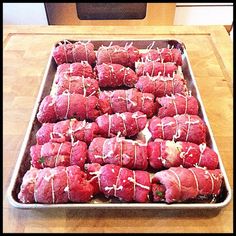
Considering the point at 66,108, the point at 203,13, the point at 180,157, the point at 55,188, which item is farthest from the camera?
the point at 203,13

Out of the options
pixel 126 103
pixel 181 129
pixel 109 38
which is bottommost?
pixel 181 129

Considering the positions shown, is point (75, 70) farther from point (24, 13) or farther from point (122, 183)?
point (24, 13)

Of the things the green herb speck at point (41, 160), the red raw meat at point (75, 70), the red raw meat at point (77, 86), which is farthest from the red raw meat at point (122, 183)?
the red raw meat at point (75, 70)

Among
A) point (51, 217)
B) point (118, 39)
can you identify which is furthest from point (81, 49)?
point (51, 217)

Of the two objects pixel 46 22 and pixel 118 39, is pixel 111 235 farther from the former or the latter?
pixel 46 22

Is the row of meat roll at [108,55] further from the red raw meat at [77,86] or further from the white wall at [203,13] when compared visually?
the white wall at [203,13]

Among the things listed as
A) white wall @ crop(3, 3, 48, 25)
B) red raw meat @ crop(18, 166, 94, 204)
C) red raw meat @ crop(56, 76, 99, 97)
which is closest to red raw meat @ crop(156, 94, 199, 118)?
red raw meat @ crop(56, 76, 99, 97)

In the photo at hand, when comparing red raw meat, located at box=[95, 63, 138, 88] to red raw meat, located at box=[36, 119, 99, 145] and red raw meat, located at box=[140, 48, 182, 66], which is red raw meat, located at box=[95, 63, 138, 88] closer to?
red raw meat, located at box=[140, 48, 182, 66]

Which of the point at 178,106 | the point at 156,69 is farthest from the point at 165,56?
the point at 178,106
